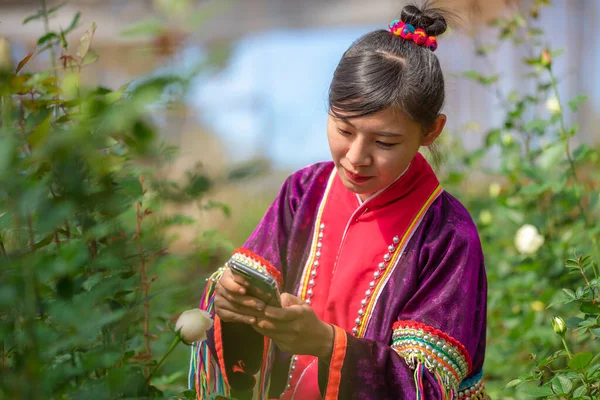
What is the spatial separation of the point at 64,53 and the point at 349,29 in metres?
6.96

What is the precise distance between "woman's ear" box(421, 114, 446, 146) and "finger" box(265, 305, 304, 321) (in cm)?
47

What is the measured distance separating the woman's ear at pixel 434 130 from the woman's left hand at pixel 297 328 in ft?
1.47

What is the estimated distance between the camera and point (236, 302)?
130 cm

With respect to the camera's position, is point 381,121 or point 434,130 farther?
point 434,130

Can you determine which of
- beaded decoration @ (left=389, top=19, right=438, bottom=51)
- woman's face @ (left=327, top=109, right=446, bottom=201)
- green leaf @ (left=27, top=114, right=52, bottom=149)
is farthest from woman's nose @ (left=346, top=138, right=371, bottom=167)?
green leaf @ (left=27, top=114, right=52, bottom=149)

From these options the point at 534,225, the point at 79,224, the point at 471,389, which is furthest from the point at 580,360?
the point at 534,225

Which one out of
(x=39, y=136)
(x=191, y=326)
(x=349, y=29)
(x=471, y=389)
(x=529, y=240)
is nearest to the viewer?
(x=39, y=136)

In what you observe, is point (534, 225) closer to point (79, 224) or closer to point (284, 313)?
point (284, 313)

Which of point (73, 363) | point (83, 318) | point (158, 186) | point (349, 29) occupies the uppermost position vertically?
point (158, 186)

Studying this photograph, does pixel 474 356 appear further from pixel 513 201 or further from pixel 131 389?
pixel 513 201

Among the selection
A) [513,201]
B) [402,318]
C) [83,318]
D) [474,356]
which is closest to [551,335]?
[513,201]

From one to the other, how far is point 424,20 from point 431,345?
27.1 inches

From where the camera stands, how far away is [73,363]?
1.01 meters

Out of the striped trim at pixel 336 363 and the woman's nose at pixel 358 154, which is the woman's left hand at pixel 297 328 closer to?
the striped trim at pixel 336 363
